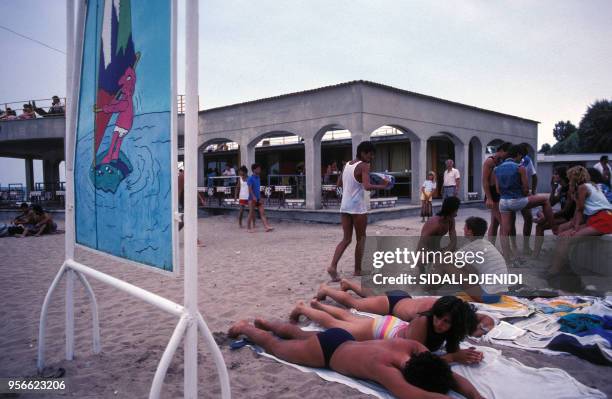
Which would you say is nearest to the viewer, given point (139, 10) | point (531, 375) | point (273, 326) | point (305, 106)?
point (139, 10)

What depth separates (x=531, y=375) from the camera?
9.18 feet

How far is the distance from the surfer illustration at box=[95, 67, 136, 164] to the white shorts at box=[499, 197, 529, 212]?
18.3ft

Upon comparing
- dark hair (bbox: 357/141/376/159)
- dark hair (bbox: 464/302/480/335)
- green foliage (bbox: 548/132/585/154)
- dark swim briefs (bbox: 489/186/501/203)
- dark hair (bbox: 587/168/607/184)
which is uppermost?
green foliage (bbox: 548/132/585/154)

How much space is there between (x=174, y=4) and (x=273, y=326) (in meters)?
2.57

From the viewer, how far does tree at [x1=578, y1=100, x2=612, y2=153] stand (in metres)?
37.2

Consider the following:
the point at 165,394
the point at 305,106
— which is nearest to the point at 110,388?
the point at 165,394

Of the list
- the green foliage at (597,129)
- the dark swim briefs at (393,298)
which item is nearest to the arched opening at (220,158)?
the dark swim briefs at (393,298)

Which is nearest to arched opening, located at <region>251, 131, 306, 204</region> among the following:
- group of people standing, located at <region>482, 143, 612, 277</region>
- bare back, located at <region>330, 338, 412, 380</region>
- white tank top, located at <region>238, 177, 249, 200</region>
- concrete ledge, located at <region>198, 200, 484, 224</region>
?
concrete ledge, located at <region>198, 200, 484, 224</region>

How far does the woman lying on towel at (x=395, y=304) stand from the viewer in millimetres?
3531

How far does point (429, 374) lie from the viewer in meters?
A: 2.32

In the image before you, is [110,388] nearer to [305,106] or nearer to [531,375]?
[531,375]

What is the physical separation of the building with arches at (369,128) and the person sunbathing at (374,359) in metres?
9.34

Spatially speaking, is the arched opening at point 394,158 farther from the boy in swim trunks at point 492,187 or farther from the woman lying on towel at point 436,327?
the woman lying on towel at point 436,327

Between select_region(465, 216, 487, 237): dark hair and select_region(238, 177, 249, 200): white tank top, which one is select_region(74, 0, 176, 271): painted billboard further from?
select_region(238, 177, 249, 200): white tank top
